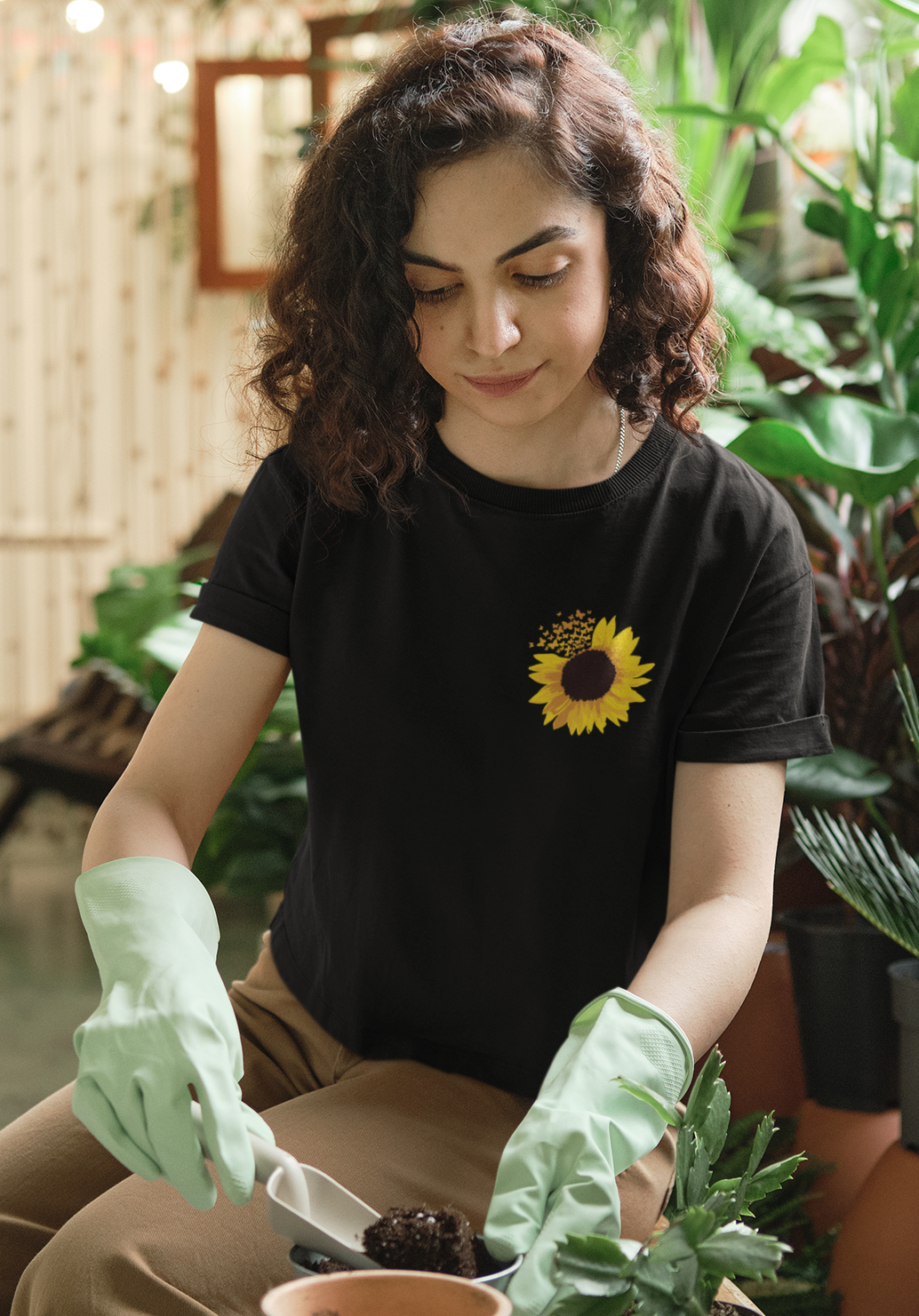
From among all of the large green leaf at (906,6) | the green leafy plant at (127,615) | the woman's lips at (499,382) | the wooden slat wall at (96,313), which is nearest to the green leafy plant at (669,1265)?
the woman's lips at (499,382)

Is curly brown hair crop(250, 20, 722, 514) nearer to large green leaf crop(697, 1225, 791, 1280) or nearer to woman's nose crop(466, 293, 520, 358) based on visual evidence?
woman's nose crop(466, 293, 520, 358)

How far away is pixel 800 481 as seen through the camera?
1.56 meters

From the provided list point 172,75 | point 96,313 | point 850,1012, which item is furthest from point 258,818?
point 172,75

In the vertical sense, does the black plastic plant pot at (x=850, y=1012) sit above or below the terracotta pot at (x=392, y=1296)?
below

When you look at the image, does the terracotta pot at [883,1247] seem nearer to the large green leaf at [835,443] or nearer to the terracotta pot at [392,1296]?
the large green leaf at [835,443]

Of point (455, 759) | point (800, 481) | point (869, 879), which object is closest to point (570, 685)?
point (455, 759)

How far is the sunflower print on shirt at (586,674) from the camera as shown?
958 millimetres

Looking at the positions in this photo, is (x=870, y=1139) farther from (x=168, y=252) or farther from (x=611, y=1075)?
(x=168, y=252)

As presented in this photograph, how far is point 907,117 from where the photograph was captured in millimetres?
1535

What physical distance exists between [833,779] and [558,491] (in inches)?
21.4

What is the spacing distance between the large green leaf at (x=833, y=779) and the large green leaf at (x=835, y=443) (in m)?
0.29

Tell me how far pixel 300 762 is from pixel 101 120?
347 centimetres

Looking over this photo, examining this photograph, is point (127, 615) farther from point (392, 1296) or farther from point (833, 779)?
point (392, 1296)

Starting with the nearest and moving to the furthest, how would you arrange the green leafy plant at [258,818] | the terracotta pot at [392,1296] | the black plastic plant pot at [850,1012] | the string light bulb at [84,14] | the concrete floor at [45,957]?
the terracotta pot at [392,1296] < the black plastic plant pot at [850,1012] < the green leafy plant at [258,818] < the concrete floor at [45,957] < the string light bulb at [84,14]
